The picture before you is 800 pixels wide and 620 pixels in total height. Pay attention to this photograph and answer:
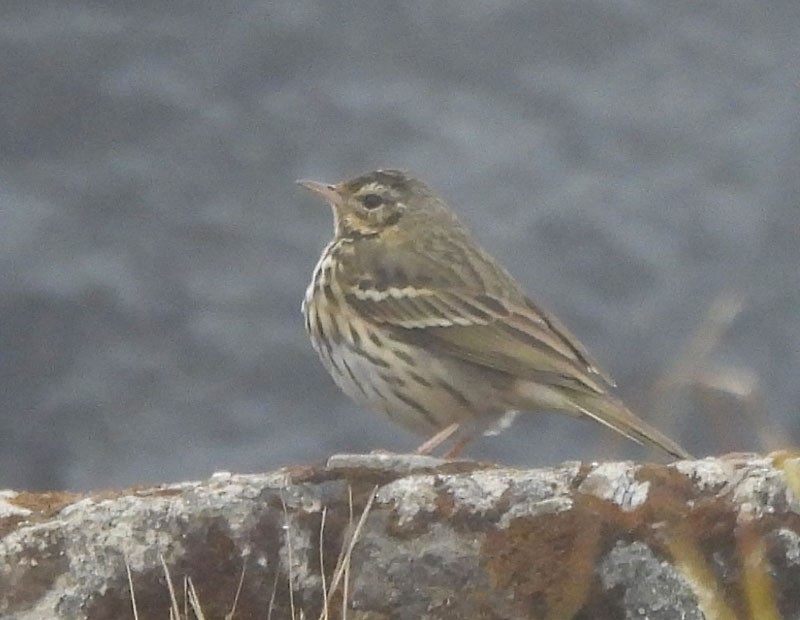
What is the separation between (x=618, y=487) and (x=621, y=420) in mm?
2566

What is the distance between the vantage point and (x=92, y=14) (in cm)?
2159

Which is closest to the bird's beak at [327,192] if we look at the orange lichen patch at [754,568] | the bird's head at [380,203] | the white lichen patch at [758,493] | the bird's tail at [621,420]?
the bird's head at [380,203]

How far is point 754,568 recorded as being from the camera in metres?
4.89

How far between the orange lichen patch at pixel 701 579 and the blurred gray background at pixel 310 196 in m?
9.78

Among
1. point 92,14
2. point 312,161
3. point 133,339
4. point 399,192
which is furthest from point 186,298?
point 399,192

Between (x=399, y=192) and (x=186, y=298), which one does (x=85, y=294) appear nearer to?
(x=186, y=298)

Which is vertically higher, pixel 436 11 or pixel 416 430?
pixel 436 11

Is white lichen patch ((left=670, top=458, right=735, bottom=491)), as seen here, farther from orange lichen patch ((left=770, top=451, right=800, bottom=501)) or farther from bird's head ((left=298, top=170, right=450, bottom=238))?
bird's head ((left=298, top=170, right=450, bottom=238))

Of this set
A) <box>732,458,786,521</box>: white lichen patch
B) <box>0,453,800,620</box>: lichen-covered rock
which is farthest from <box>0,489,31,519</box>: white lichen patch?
<box>732,458,786,521</box>: white lichen patch

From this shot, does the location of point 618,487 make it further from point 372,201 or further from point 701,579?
point 372,201

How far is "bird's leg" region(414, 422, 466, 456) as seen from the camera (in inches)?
314

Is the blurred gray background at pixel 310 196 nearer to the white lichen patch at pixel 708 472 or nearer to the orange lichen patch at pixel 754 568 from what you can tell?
the white lichen patch at pixel 708 472

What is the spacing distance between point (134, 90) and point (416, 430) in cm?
1311

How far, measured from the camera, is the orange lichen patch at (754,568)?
4801 millimetres
